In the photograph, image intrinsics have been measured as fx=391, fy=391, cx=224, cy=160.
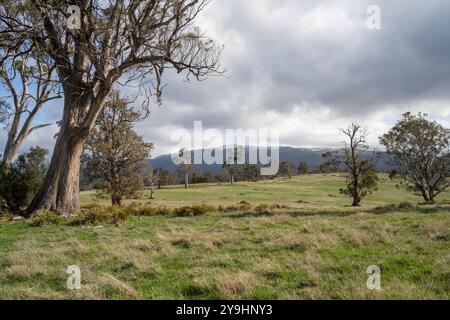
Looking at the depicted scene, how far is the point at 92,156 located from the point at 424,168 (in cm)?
3748

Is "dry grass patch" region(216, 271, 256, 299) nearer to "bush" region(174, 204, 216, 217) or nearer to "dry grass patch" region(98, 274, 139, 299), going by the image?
"dry grass patch" region(98, 274, 139, 299)

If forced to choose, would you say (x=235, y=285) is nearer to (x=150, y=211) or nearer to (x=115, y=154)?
(x=150, y=211)

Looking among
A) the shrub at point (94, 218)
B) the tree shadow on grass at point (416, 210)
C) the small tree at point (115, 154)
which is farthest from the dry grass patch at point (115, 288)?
the small tree at point (115, 154)

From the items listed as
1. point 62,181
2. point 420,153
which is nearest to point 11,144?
point 62,181

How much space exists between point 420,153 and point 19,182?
43.4 metres

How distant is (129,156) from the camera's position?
33.4m

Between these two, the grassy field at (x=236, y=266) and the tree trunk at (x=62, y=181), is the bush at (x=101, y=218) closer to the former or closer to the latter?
the tree trunk at (x=62, y=181)

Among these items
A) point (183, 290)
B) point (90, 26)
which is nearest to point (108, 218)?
point (90, 26)

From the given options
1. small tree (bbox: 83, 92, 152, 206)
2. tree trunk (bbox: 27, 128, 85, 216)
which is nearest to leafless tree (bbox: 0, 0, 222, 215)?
tree trunk (bbox: 27, 128, 85, 216)

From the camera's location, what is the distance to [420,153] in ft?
155

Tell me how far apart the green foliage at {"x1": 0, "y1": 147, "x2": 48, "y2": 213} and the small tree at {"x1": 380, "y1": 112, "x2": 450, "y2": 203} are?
4063cm

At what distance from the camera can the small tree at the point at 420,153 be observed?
4597 centimetres

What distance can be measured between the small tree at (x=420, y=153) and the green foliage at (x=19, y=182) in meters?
40.6

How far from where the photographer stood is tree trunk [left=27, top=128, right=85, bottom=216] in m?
19.8
